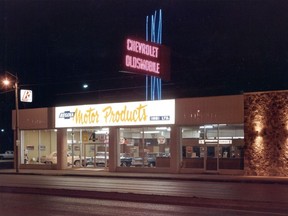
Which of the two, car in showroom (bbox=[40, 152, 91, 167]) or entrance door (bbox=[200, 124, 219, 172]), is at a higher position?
entrance door (bbox=[200, 124, 219, 172])

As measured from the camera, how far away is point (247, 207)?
15242 millimetres

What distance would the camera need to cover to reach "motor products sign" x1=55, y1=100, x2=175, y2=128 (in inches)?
1405

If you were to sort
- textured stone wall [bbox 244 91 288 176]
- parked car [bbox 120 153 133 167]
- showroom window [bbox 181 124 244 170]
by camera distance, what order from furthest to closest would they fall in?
parked car [bbox 120 153 133 167]
showroom window [bbox 181 124 244 170]
textured stone wall [bbox 244 91 288 176]

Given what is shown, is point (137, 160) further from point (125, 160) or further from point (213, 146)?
point (213, 146)

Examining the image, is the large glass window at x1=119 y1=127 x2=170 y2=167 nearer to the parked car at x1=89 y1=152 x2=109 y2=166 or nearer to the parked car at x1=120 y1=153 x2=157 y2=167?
the parked car at x1=120 y1=153 x2=157 y2=167

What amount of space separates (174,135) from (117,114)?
199 inches

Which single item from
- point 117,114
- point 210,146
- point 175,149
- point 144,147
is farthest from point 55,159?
point 210,146

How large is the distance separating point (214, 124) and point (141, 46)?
7.42 metres

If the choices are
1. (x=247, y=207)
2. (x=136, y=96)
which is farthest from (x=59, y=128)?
(x=247, y=207)

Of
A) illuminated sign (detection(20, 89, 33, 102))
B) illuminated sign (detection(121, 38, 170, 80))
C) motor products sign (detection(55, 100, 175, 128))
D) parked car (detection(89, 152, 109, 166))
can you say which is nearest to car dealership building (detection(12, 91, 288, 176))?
motor products sign (detection(55, 100, 175, 128))

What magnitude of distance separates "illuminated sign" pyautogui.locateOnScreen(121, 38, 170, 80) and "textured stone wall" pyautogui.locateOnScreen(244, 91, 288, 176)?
7283mm

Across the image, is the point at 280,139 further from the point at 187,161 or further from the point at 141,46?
the point at 141,46

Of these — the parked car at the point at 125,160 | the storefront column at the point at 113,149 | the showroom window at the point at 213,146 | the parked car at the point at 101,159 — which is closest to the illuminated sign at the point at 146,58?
the showroom window at the point at 213,146

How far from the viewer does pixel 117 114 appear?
3797 cm
